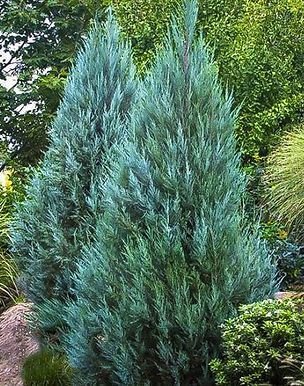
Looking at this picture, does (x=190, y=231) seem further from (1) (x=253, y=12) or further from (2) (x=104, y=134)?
(1) (x=253, y=12)

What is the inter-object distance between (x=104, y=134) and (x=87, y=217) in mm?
570

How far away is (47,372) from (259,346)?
1.53m

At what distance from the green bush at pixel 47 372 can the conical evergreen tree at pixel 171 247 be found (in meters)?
0.59

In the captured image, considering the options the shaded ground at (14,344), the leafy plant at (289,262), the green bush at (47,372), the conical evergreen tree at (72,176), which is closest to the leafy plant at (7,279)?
the shaded ground at (14,344)

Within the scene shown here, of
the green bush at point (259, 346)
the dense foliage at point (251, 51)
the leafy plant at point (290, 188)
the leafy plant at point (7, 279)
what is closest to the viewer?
the green bush at point (259, 346)

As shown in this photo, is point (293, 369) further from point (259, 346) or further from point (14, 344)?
point (14, 344)

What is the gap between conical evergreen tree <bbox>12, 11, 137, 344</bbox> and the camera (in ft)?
11.6

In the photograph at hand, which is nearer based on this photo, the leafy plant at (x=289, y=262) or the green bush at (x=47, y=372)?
the green bush at (x=47, y=372)

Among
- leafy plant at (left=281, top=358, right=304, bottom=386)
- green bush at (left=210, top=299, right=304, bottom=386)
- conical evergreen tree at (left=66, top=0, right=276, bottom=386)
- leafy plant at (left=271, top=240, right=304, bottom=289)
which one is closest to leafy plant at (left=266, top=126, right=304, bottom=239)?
leafy plant at (left=271, top=240, right=304, bottom=289)

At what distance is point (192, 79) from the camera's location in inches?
110

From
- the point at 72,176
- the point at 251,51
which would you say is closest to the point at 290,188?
the point at 251,51

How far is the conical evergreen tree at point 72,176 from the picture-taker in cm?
354

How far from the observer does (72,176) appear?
11.8ft

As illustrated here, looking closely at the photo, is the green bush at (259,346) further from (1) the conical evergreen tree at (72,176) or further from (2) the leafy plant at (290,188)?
(2) the leafy plant at (290,188)
